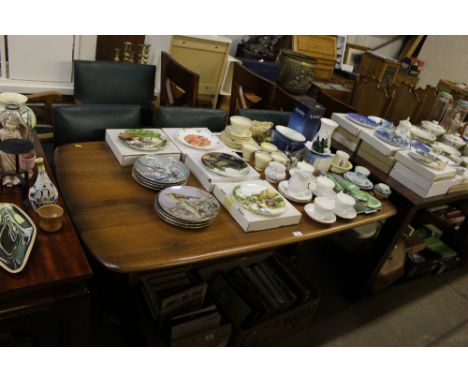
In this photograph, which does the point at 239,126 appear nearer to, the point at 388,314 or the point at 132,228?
the point at 132,228

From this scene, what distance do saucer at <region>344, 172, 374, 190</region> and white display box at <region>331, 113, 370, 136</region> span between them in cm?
35

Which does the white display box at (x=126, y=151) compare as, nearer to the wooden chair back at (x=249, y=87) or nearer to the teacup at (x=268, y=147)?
the teacup at (x=268, y=147)

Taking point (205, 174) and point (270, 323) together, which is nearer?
point (205, 174)

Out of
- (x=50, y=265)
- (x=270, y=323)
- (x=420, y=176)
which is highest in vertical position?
(x=420, y=176)

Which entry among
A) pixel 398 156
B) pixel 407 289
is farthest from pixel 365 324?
pixel 398 156

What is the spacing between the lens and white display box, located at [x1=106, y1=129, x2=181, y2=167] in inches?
59.6

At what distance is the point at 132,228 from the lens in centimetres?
120

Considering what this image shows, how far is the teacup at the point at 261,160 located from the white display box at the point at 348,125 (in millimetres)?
656

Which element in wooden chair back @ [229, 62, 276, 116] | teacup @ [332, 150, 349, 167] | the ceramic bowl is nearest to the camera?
the ceramic bowl

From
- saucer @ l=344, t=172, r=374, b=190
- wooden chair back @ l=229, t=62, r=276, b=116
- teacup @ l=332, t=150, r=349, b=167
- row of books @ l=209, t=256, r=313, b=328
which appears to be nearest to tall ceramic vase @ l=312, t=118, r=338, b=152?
teacup @ l=332, t=150, r=349, b=167

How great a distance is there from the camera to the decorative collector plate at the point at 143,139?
157 centimetres

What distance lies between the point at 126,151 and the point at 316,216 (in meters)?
0.83

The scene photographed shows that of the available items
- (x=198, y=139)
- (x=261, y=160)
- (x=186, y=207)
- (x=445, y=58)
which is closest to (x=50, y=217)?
(x=186, y=207)

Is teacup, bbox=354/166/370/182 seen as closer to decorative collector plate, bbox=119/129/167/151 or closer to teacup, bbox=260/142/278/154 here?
teacup, bbox=260/142/278/154
